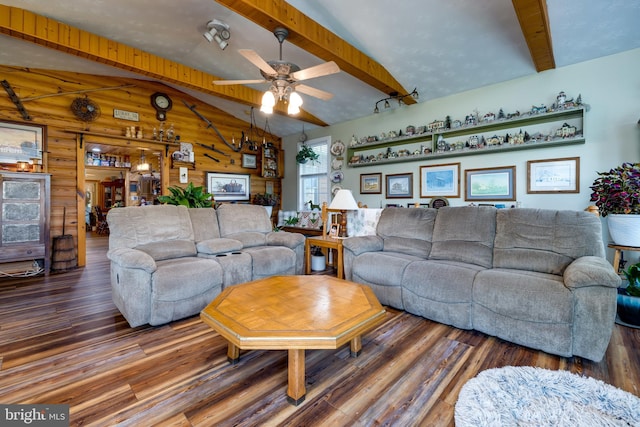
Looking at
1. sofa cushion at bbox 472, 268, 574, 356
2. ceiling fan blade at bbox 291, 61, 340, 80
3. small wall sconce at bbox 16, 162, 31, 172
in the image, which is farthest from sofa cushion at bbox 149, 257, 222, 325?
small wall sconce at bbox 16, 162, 31, 172

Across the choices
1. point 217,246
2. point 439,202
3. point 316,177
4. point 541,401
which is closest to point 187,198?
point 217,246

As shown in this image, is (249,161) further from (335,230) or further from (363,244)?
(363,244)

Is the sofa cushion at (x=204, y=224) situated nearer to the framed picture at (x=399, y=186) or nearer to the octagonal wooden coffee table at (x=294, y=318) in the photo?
the octagonal wooden coffee table at (x=294, y=318)

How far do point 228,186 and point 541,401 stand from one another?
236 inches

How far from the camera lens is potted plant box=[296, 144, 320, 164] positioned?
6.13 m

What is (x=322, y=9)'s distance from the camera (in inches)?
120

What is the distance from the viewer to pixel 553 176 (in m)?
3.54

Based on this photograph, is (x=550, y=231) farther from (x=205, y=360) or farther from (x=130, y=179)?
(x=130, y=179)

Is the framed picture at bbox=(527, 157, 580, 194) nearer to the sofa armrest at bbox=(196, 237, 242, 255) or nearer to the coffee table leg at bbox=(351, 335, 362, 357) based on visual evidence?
the coffee table leg at bbox=(351, 335, 362, 357)

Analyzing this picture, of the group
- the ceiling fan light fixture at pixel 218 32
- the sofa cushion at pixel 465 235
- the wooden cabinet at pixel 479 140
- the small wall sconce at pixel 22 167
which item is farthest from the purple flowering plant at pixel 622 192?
the small wall sconce at pixel 22 167

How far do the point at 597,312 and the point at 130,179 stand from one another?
Result: 447 inches

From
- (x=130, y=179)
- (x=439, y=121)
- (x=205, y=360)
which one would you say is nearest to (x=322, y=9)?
(x=439, y=121)

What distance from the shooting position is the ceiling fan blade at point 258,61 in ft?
7.93

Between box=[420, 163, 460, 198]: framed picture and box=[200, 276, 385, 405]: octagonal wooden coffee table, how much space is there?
9.56 feet
